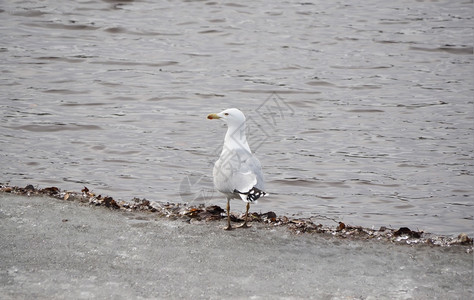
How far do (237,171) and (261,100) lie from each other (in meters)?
7.07

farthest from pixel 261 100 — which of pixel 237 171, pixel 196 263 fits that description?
pixel 196 263

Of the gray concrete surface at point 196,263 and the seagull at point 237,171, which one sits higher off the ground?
the seagull at point 237,171

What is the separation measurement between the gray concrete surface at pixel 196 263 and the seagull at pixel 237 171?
0.35 metres

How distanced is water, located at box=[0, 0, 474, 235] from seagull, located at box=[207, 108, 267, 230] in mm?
1591

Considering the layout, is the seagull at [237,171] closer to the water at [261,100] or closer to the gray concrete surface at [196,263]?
the gray concrete surface at [196,263]

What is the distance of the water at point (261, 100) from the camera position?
928 centimetres

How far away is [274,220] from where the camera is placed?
22.3 feet

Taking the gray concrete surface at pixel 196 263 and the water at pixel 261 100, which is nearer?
the gray concrete surface at pixel 196 263

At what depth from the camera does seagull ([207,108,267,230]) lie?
638cm

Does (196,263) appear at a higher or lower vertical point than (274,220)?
higher

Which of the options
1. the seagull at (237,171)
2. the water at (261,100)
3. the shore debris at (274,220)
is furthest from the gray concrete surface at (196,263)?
the water at (261,100)

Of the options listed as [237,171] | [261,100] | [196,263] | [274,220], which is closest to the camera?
[196,263]

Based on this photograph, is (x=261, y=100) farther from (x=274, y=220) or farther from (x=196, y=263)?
(x=196, y=263)

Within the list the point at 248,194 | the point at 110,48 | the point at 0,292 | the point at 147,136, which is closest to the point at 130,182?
the point at 147,136
